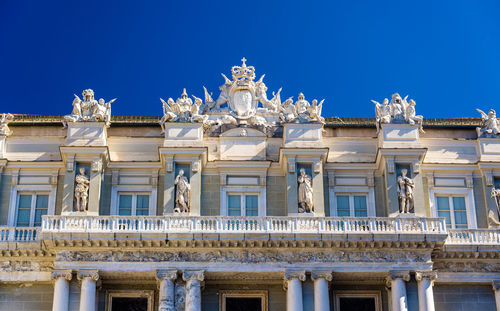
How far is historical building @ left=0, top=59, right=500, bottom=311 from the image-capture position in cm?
4344

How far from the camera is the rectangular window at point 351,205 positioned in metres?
47.2

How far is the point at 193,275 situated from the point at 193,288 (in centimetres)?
52

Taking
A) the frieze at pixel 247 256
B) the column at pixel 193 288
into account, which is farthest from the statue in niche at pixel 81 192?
the column at pixel 193 288

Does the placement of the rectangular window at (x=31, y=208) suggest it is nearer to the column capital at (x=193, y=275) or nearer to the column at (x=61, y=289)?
the column at (x=61, y=289)

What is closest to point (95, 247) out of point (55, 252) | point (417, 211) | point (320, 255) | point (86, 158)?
point (55, 252)

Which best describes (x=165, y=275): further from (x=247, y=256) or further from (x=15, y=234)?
(x=15, y=234)

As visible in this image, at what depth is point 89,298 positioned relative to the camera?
42688 millimetres

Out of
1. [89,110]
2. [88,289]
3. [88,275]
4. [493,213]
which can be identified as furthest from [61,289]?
[493,213]

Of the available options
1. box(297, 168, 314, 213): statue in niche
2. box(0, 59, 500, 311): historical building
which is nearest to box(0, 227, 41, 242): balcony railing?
box(0, 59, 500, 311): historical building

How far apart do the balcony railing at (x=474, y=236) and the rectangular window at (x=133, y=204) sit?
42.5 ft

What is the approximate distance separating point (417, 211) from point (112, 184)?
13.1 metres

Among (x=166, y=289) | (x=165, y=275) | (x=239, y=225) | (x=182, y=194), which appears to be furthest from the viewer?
(x=182, y=194)

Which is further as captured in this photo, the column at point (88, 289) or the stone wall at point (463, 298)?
the stone wall at point (463, 298)

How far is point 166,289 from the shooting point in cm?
4294
